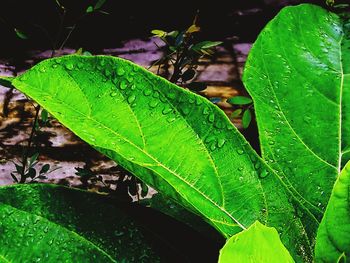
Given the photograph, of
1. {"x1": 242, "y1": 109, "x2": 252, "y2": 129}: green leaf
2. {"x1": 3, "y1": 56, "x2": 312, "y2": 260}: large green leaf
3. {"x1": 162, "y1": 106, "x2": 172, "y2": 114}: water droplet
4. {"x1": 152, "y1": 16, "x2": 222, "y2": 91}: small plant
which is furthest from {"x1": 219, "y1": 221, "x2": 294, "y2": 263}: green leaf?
{"x1": 242, "y1": 109, "x2": 252, "y2": 129}: green leaf

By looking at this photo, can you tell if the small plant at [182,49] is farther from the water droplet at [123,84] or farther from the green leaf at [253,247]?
the green leaf at [253,247]

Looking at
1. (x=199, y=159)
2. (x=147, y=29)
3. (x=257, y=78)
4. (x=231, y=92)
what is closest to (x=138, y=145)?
(x=199, y=159)

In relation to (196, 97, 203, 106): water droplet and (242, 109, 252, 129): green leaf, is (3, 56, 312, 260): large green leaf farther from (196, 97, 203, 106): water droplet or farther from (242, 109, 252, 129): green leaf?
(242, 109, 252, 129): green leaf

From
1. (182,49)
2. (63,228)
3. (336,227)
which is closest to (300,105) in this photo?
(336,227)

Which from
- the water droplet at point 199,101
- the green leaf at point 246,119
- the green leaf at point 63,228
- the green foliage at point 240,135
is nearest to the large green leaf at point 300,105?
the green foliage at point 240,135

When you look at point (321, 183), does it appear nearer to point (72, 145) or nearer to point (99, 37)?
point (72, 145)

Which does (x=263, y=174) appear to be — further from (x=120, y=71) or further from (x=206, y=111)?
(x=120, y=71)
